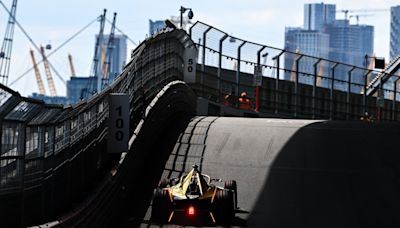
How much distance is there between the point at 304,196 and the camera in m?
17.9

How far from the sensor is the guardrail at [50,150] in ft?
32.1

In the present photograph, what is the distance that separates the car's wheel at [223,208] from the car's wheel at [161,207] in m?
0.87

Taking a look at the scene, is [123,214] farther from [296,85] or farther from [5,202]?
[296,85]

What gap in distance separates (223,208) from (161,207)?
3.79 feet

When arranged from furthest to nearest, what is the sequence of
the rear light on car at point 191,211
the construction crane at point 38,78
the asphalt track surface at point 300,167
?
the construction crane at point 38,78 → the asphalt track surface at point 300,167 → the rear light on car at point 191,211

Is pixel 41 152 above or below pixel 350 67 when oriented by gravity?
below

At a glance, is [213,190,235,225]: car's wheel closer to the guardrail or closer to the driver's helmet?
the driver's helmet

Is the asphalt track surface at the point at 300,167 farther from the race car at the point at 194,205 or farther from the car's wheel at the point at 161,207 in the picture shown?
the race car at the point at 194,205

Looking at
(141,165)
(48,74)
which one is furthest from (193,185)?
(48,74)

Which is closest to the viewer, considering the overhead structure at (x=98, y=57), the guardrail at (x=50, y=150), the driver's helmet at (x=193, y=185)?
the guardrail at (x=50, y=150)

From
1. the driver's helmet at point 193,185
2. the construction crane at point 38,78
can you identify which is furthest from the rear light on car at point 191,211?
the construction crane at point 38,78

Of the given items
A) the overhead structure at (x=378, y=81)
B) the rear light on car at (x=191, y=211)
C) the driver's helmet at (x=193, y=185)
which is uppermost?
the overhead structure at (x=378, y=81)

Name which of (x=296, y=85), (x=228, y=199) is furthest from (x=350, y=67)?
(x=228, y=199)

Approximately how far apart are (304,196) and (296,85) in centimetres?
2226
